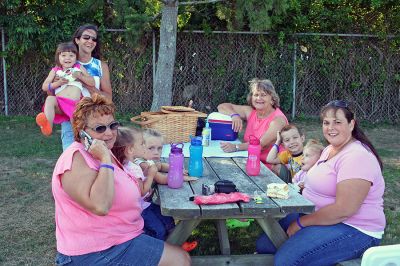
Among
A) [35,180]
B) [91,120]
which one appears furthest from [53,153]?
[91,120]

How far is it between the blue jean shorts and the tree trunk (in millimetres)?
6061

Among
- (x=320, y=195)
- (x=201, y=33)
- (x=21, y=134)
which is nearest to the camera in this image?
(x=320, y=195)

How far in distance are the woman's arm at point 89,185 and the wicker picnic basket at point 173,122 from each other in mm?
2036

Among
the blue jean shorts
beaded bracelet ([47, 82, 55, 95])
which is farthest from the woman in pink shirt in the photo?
the blue jean shorts

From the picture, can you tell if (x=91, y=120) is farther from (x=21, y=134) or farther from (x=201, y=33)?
(x=201, y=33)

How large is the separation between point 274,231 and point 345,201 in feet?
1.82

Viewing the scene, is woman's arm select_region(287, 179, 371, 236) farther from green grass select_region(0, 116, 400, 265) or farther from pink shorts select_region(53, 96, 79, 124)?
pink shorts select_region(53, 96, 79, 124)

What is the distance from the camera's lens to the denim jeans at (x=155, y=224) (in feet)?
11.6

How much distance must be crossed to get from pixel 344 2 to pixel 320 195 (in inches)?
314

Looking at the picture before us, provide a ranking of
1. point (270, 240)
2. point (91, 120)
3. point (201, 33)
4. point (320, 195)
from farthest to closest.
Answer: point (201, 33) → point (270, 240) → point (320, 195) → point (91, 120)

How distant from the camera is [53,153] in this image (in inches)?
280

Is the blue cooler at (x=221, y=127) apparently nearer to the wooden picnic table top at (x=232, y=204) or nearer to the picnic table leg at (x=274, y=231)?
the wooden picnic table top at (x=232, y=204)

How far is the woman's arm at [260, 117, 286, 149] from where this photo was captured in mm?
4453

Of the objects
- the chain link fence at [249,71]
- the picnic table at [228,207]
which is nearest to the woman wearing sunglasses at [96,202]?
the picnic table at [228,207]
